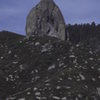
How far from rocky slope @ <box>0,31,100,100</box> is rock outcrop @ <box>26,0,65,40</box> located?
577cm

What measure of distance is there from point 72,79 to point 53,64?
2950 mm

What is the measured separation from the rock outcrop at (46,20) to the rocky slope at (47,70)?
5766 millimetres

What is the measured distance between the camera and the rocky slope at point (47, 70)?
26.0 m

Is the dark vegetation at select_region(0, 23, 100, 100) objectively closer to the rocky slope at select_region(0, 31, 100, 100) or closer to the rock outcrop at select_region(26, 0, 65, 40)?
the rocky slope at select_region(0, 31, 100, 100)

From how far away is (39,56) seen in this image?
31531 millimetres

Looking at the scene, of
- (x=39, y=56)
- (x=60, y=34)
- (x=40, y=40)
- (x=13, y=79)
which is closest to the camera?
(x=13, y=79)

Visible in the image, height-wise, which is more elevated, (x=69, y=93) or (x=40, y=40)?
(x=40, y=40)

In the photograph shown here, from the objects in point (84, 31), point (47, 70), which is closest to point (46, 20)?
point (47, 70)

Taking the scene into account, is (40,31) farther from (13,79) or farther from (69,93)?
(69,93)

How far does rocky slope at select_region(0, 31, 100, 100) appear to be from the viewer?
85.4 ft

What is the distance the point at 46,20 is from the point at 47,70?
1297 centimetres

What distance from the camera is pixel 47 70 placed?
29641 millimetres

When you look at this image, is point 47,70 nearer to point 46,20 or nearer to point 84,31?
point 46,20

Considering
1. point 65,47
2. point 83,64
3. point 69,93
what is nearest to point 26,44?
point 65,47
